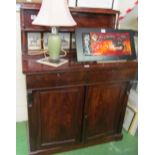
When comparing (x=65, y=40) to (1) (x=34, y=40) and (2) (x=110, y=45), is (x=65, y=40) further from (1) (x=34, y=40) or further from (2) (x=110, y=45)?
(2) (x=110, y=45)

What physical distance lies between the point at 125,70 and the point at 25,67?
0.86 metres

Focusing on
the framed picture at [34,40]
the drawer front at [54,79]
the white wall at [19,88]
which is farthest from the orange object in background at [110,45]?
the white wall at [19,88]

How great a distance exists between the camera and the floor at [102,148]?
176cm

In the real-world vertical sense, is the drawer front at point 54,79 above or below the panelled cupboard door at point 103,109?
above

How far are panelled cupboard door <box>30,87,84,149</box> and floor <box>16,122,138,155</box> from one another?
17 centimetres

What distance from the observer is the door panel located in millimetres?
1488

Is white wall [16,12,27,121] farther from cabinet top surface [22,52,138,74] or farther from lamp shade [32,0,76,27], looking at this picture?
lamp shade [32,0,76,27]

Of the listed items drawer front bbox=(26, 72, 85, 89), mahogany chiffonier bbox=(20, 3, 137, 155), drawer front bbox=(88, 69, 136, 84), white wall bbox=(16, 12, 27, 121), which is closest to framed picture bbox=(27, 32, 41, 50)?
Answer: mahogany chiffonier bbox=(20, 3, 137, 155)

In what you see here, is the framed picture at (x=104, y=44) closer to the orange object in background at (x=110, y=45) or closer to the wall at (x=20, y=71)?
the orange object in background at (x=110, y=45)

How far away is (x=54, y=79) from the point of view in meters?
1.41

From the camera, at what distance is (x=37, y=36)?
5.54 feet

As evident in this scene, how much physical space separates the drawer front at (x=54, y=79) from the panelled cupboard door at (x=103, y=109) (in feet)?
0.53
